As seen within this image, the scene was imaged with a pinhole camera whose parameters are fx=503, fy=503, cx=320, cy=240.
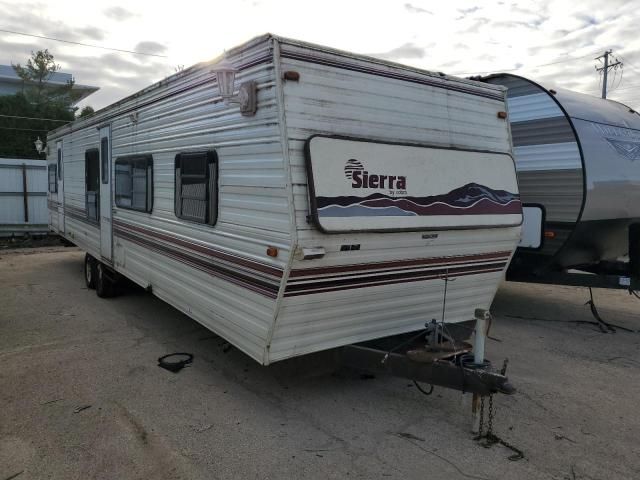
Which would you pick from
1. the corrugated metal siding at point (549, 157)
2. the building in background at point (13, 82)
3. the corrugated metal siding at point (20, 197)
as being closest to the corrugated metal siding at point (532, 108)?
the corrugated metal siding at point (549, 157)

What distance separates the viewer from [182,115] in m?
4.97

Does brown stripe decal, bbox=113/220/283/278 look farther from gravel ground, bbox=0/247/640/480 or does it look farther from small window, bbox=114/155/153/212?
gravel ground, bbox=0/247/640/480

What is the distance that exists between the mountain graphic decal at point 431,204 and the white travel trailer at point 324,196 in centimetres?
1

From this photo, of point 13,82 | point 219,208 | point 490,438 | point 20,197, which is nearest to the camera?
point 490,438

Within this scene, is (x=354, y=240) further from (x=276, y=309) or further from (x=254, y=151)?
(x=254, y=151)

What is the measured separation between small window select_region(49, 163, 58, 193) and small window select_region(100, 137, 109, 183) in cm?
411

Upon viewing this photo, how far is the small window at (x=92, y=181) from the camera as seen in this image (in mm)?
7890

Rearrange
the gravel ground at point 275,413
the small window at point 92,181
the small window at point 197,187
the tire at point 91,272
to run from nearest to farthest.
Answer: the gravel ground at point 275,413 → the small window at point 197,187 → the small window at point 92,181 → the tire at point 91,272

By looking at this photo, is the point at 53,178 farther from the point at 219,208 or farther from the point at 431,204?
the point at 431,204

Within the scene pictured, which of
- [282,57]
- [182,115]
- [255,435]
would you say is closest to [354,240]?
[282,57]

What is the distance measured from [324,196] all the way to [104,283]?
5683 mm

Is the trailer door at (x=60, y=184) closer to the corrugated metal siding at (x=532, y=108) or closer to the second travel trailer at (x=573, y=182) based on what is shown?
the second travel trailer at (x=573, y=182)

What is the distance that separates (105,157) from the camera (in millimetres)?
7484

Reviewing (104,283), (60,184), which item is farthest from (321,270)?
(60,184)
